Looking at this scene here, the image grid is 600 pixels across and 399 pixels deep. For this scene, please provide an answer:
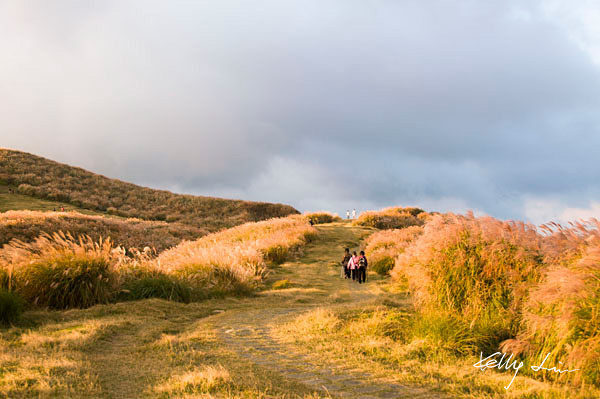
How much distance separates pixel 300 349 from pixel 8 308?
5941mm

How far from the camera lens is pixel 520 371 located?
18.4 feet

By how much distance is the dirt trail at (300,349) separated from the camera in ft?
15.9

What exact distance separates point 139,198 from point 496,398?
145 feet

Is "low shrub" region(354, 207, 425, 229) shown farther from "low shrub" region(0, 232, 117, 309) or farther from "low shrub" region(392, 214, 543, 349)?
"low shrub" region(392, 214, 543, 349)

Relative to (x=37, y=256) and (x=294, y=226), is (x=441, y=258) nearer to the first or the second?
(x=37, y=256)

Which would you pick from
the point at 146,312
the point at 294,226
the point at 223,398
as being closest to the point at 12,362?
the point at 223,398

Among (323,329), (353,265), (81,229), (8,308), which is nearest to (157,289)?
(8,308)

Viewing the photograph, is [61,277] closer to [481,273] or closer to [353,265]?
[481,273]

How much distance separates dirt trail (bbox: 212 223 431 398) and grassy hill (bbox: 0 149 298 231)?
2380 centimetres

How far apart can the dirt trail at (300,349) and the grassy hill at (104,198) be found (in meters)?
Answer: 23.8

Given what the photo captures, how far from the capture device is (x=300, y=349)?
663cm

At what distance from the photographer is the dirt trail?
483 centimetres

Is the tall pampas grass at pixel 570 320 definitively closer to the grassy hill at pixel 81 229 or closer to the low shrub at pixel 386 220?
the grassy hill at pixel 81 229

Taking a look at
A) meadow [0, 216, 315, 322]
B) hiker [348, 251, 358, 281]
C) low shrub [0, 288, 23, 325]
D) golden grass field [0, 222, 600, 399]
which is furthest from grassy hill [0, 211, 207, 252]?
golden grass field [0, 222, 600, 399]
